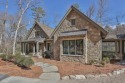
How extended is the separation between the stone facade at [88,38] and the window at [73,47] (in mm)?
543

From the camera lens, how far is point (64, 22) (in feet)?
67.7

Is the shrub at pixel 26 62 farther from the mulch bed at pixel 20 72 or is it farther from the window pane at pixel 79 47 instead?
the window pane at pixel 79 47

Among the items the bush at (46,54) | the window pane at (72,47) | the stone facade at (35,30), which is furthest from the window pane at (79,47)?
the stone facade at (35,30)

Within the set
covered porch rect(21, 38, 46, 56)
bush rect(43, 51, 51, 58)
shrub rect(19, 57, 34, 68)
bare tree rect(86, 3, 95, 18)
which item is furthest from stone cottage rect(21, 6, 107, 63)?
bare tree rect(86, 3, 95, 18)

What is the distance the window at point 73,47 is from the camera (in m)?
18.6

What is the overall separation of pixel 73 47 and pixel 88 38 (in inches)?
88.1

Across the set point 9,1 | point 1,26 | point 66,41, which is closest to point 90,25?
point 66,41

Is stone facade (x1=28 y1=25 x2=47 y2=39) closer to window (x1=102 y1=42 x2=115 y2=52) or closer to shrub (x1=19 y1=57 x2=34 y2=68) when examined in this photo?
window (x1=102 y1=42 x2=115 y2=52)

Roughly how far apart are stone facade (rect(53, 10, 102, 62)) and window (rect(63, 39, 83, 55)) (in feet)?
1.78

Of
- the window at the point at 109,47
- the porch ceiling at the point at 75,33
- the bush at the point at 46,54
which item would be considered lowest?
the bush at the point at 46,54

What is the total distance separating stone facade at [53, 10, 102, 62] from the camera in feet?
57.3

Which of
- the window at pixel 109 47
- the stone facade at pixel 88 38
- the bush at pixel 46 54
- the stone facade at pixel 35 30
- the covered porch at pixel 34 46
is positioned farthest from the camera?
the stone facade at pixel 35 30

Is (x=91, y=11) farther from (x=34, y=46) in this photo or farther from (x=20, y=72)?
(x=20, y=72)

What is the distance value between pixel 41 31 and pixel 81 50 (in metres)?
12.6
